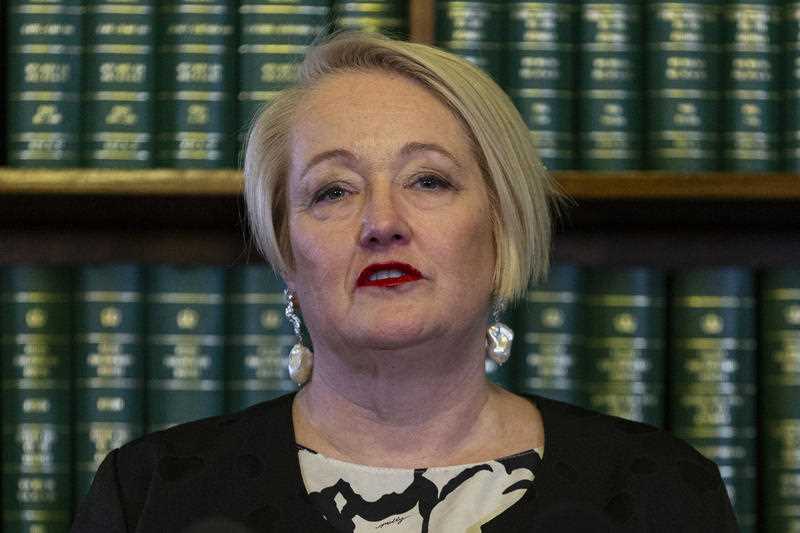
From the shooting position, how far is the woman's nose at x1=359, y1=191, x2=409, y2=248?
3.51ft

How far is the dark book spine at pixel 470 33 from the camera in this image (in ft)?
4.34

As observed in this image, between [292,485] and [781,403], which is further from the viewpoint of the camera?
[781,403]

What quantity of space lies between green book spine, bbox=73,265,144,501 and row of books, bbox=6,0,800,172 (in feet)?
0.55

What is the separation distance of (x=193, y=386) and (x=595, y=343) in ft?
1.53

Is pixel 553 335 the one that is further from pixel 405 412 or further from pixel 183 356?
pixel 183 356

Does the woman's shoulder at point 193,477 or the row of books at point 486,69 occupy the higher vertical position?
the row of books at point 486,69

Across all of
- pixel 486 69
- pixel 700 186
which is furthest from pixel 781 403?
pixel 486 69

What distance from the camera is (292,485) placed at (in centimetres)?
115

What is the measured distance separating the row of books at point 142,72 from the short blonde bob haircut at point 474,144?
0.08 metres

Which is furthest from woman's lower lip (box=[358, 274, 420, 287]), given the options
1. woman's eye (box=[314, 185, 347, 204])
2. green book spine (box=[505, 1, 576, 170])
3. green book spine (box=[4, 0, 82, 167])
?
green book spine (box=[4, 0, 82, 167])

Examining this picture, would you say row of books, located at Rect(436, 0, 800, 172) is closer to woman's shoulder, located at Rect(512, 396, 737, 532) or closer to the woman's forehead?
the woman's forehead

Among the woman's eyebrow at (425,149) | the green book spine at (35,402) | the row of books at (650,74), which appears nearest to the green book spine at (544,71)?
the row of books at (650,74)

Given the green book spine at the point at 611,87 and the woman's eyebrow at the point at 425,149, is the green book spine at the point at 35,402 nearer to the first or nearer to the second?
→ the woman's eyebrow at the point at 425,149

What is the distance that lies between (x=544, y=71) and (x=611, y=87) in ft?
0.25
